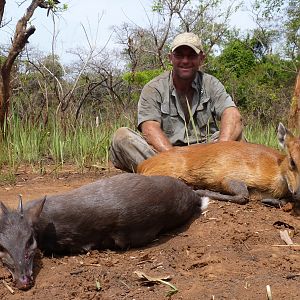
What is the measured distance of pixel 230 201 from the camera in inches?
185

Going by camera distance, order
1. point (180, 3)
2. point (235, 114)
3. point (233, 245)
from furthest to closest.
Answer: point (180, 3) < point (235, 114) < point (233, 245)

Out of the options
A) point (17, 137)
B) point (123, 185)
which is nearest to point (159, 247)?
point (123, 185)

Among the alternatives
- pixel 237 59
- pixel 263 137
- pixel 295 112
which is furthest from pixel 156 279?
pixel 237 59

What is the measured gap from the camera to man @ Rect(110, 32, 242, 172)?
234 inches

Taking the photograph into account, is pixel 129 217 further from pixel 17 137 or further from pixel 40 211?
pixel 17 137

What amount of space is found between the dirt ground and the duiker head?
0.30 ft

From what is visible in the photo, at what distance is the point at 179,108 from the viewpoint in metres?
6.15

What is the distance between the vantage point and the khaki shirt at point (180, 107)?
20.1 ft

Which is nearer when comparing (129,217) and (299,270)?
(299,270)

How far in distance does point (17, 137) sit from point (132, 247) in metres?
3.88

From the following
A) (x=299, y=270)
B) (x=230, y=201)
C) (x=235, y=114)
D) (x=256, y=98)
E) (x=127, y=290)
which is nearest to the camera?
(x=127, y=290)

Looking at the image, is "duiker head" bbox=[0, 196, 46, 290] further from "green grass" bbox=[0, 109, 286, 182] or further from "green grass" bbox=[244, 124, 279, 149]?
"green grass" bbox=[244, 124, 279, 149]

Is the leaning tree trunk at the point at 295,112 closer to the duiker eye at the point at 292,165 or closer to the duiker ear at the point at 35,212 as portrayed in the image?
the duiker eye at the point at 292,165

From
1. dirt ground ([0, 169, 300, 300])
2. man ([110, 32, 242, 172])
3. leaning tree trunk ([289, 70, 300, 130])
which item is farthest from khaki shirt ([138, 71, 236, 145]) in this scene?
leaning tree trunk ([289, 70, 300, 130])
